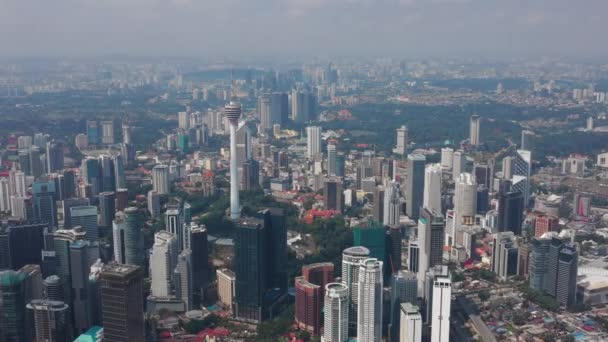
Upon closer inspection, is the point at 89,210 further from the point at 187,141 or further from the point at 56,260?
the point at 187,141

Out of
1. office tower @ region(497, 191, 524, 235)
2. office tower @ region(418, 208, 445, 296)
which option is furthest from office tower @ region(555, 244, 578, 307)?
office tower @ region(497, 191, 524, 235)

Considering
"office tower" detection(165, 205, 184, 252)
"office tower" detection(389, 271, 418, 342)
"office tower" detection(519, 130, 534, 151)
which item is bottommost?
"office tower" detection(389, 271, 418, 342)

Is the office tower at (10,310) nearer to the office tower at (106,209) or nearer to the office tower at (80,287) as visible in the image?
the office tower at (80,287)

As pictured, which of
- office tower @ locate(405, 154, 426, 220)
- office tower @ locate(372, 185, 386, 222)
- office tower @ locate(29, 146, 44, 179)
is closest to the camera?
office tower @ locate(372, 185, 386, 222)

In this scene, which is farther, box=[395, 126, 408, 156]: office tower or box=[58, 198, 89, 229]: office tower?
box=[395, 126, 408, 156]: office tower

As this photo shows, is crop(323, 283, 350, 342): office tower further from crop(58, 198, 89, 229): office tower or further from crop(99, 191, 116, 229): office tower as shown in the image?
crop(99, 191, 116, 229): office tower

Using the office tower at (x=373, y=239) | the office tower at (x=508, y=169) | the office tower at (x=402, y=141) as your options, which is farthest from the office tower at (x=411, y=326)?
the office tower at (x=402, y=141)
